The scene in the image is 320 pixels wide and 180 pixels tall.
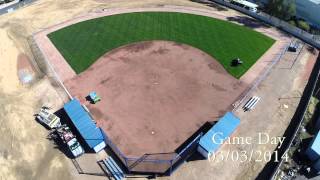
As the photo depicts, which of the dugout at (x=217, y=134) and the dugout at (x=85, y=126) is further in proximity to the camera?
the dugout at (x=85, y=126)

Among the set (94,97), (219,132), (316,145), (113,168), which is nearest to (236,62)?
(219,132)

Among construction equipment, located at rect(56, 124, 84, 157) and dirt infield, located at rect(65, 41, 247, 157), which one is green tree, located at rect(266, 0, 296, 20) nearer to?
dirt infield, located at rect(65, 41, 247, 157)

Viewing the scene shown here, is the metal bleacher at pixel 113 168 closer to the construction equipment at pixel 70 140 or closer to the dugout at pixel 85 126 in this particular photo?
the dugout at pixel 85 126

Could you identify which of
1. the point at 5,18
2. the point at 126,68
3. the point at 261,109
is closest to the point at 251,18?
the point at 261,109

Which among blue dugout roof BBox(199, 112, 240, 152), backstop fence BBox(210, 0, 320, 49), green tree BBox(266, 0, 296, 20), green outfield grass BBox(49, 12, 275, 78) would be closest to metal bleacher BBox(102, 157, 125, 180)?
blue dugout roof BBox(199, 112, 240, 152)

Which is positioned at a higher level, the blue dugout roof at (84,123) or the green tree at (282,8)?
the green tree at (282,8)

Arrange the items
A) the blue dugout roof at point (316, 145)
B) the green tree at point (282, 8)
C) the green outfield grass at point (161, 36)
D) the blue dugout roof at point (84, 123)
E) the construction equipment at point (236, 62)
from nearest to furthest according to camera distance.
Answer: the blue dugout roof at point (316, 145) < the blue dugout roof at point (84, 123) < the construction equipment at point (236, 62) < the green outfield grass at point (161, 36) < the green tree at point (282, 8)

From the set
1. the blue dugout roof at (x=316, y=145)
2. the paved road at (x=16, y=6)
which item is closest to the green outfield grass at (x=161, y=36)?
the paved road at (x=16, y=6)
